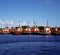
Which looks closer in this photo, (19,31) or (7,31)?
(19,31)

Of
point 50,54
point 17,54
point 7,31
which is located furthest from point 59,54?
point 7,31

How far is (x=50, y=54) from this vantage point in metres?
38.4

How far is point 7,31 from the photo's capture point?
19712 cm

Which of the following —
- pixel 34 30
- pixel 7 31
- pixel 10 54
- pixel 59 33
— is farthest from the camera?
pixel 7 31

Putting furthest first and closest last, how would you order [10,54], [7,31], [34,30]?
[7,31], [34,30], [10,54]

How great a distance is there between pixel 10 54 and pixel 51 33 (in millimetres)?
130561

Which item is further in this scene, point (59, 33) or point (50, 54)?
point (59, 33)

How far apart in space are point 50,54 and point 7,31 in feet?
527

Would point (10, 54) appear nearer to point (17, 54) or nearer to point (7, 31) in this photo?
point (17, 54)

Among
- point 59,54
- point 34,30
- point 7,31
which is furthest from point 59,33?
point 59,54

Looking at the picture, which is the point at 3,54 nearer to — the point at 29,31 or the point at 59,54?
the point at 59,54

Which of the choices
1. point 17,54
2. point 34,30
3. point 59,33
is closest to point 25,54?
point 17,54

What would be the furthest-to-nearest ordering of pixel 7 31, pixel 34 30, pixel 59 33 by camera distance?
pixel 7 31, pixel 34 30, pixel 59 33

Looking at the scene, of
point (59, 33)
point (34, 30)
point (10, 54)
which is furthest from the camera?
point (34, 30)
